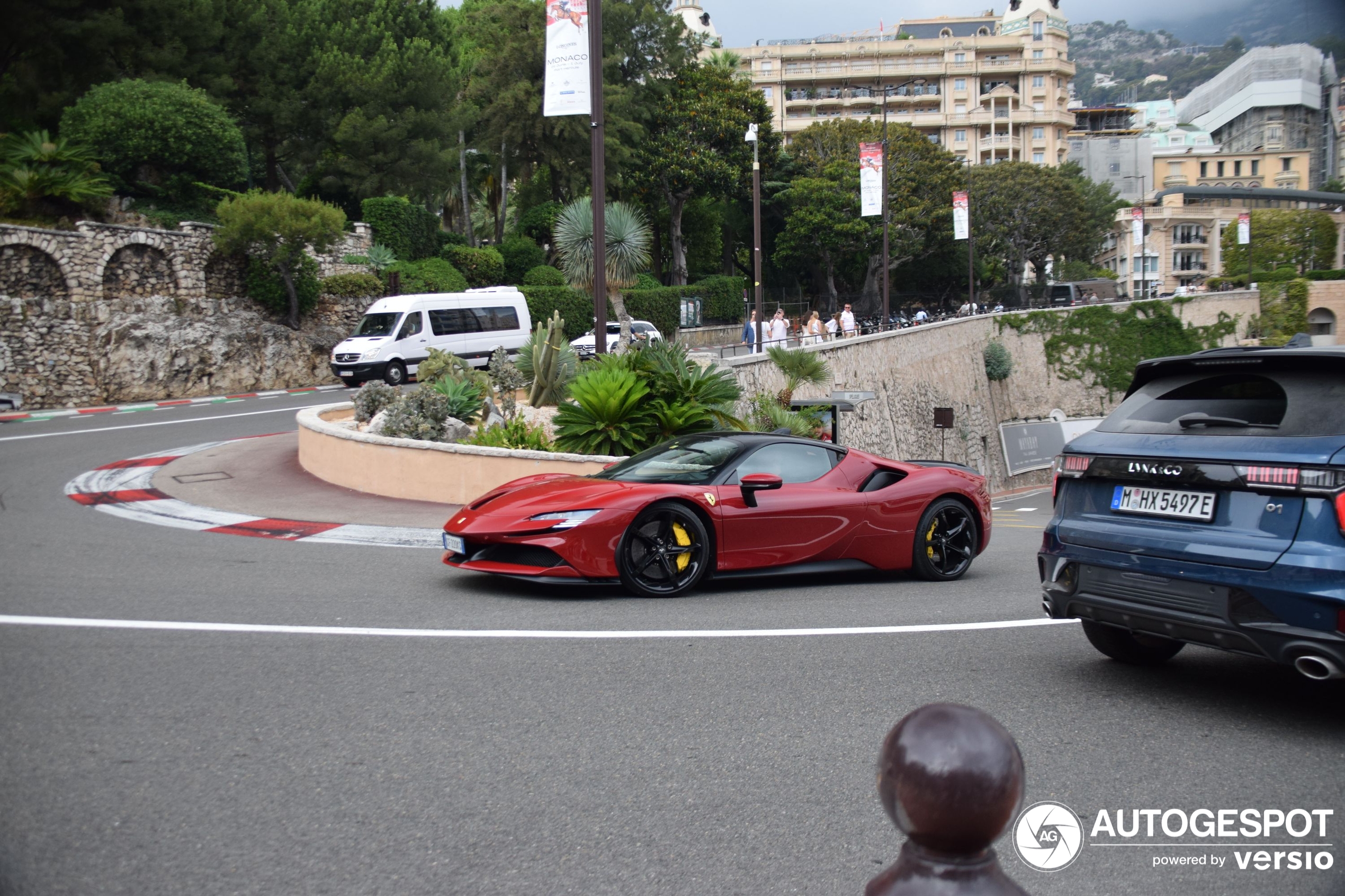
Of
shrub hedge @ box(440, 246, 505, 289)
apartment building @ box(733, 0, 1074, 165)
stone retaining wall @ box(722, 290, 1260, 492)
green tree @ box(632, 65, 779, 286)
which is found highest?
apartment building @ box(733, 0, 1074, 165)

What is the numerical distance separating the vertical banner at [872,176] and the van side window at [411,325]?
13661mm

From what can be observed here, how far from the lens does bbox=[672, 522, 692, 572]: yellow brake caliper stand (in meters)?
7.86

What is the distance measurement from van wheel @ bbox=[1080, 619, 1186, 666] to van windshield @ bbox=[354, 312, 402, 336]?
2516 centimetres

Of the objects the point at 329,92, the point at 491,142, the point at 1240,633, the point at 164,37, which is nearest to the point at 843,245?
the point at 491,142

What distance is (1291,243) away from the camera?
328 ft

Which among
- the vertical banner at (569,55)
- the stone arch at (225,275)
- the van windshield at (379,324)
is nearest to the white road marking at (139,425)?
the van windshield at (379,324)

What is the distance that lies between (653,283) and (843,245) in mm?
15102

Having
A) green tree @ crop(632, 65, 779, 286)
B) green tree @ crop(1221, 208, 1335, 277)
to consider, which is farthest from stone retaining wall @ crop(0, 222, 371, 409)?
green tree @ crop(1221, 208, 1335, 277)

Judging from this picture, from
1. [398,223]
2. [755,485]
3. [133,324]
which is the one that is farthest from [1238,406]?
[398,223]

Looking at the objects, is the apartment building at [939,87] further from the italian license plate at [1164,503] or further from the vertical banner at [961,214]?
the italian license plate at [1164,503]

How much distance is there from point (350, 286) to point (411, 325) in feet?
27.3

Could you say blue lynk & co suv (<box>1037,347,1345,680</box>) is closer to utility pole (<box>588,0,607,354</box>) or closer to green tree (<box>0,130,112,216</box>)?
utility pole (<box>588,0,607,354</box>)

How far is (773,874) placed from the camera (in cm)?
333

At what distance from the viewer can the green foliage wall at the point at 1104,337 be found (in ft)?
164
